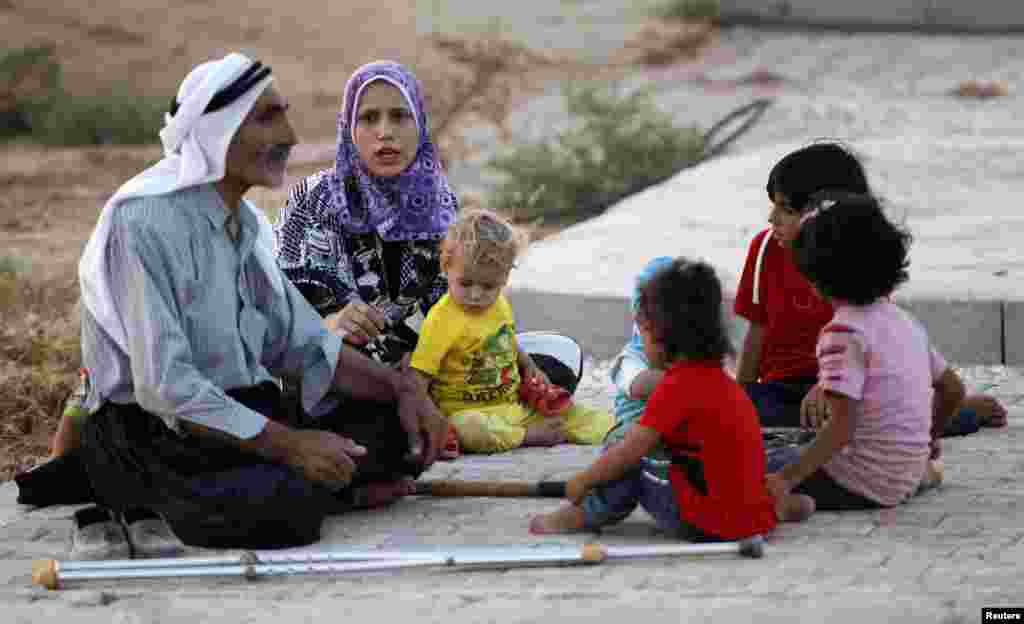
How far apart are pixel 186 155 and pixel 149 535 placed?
100cm

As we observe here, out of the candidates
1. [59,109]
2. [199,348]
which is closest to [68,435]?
[199,348]

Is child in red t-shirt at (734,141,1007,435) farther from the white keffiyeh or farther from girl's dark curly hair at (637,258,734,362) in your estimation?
the white keffiyeh

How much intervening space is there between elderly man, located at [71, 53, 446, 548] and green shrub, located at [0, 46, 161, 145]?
9.94 metres

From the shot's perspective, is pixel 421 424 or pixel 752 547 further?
pixel 421 424

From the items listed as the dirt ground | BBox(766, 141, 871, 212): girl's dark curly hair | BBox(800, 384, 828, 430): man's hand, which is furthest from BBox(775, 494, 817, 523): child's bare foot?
the dirt ground

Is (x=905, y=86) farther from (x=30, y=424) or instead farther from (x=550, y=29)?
(x=30, y=424)

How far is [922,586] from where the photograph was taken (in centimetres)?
439

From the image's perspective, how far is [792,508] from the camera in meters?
5.02

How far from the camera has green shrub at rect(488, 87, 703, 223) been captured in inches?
449

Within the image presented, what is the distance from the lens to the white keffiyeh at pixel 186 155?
16.0ft

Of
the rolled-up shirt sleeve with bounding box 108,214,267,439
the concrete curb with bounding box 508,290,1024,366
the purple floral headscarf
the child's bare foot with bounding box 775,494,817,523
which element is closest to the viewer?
the rolled-up shirt sleeve with bounding box 108,214,267,439

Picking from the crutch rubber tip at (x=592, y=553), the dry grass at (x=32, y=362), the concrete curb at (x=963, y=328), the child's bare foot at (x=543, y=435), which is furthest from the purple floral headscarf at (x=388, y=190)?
the crutch rubber tip at (x=592, y=553)

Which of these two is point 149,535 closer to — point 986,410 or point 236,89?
point 236,89

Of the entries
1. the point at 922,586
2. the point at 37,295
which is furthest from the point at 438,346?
the point at 37,295
